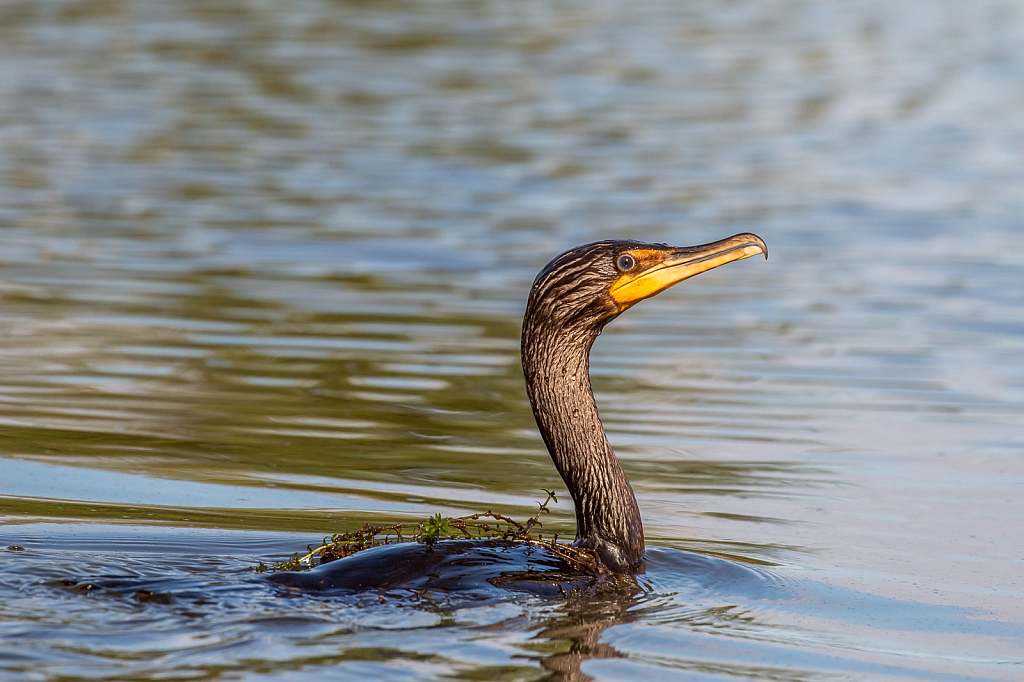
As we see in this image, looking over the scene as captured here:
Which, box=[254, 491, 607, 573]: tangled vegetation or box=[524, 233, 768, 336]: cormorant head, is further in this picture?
box=[524, 233, 768, 336]: cormorant head

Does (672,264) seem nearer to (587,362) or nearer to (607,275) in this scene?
(607,275)

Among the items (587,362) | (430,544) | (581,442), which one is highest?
(587,362)

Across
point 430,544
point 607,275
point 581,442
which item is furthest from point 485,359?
point 430,544

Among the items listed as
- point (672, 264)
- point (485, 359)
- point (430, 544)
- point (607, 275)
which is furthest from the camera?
point (485, 359)

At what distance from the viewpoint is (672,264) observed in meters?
6.15

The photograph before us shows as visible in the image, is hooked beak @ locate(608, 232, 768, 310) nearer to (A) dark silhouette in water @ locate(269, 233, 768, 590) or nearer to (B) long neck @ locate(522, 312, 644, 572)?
(A) dark silhouette in water @ locate(269, 233, 768, 590)

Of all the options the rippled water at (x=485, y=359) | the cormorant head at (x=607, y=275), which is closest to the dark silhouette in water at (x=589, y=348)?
the cormorant head at (x=607, y=275)

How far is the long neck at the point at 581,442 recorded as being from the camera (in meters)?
6.10

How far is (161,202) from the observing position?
47.8ft

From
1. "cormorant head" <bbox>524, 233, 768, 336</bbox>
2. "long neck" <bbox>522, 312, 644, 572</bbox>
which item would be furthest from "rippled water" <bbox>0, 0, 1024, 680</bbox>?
"cormorant head" <bbox>524, 233, 768, 336</bbox>

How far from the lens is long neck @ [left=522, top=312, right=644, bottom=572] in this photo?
610 cm

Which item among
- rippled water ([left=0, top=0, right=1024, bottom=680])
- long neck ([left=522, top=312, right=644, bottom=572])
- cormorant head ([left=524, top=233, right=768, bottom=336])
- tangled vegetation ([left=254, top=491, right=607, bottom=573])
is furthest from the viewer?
long neck ([left=522, top=312, right=644, bottom=572])

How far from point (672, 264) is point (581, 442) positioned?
0.77 m

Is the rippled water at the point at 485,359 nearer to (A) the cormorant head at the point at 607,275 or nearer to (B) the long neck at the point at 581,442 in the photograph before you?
(B) the long neck at the point at 581,442
